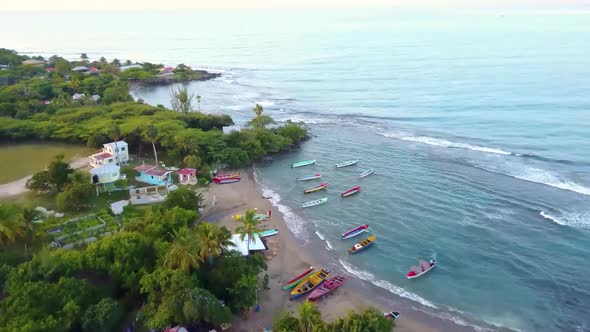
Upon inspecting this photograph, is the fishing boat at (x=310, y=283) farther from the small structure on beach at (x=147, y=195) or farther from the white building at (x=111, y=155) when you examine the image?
the white building at (x=111, y=155)

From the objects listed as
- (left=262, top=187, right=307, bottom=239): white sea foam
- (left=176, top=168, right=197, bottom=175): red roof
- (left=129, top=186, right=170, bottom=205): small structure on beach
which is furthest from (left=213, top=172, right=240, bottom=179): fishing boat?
(left=129, top=186, right=170, bottom=205): small structure on beach

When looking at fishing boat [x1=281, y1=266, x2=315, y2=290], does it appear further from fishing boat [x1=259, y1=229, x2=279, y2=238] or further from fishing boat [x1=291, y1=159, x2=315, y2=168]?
fishing boat [x1=291, y1=159, x2=315, y2=168]

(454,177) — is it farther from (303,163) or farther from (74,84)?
(74,84)

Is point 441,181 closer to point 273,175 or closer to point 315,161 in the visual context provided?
point 315,161

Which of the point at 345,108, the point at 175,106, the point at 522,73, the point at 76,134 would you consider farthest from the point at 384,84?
the point at 76,134

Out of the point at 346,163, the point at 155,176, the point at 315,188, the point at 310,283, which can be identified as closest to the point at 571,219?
the point at 315,188
